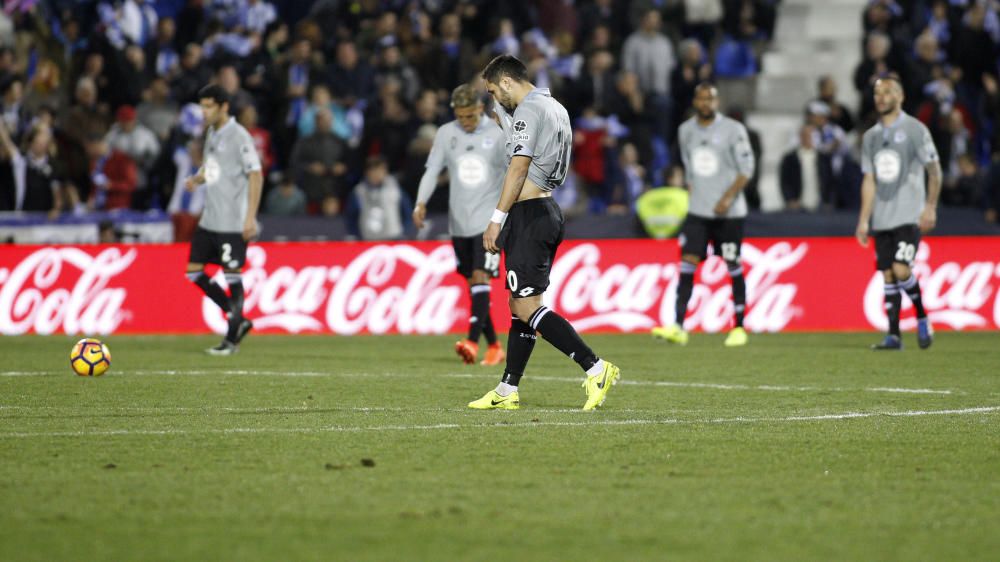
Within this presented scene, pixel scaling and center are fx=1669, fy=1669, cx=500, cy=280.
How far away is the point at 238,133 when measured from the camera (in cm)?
1467

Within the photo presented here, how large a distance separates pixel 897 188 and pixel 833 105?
7425 mm

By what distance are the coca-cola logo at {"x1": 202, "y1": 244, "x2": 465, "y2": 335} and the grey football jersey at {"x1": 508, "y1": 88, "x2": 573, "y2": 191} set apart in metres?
8.36

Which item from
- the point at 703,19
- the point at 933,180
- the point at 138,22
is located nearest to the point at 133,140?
the point at 138,22

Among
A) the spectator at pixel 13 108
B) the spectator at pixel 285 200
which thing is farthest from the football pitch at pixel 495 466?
the spectator at pixel 13 108

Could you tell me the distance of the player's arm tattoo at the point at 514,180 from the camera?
9.29 metres

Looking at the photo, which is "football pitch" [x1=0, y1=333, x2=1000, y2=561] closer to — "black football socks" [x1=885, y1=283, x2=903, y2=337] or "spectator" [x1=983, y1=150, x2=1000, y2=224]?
"black football socks" [x1=885, y1=283, x2=903, y2=337]

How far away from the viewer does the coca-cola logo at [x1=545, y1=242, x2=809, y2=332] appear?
58.9 ft

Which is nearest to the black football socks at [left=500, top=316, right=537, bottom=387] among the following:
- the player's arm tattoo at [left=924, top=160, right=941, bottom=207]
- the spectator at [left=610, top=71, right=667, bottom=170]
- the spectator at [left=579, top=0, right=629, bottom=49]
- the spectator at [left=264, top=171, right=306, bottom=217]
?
the player's arm tattoo at [left=924, top=160, right=941, bottom=207]

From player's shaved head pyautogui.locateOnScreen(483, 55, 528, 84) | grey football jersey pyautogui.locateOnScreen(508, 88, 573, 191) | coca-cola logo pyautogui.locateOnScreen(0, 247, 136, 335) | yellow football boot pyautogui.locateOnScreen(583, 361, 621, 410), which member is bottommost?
coca-cola logo pyautogui.locateOnScreen(0, 247, 136, 335)

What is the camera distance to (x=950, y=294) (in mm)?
18000

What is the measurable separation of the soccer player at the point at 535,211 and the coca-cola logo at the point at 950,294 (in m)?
9.12

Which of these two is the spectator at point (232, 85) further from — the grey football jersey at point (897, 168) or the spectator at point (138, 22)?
the grey football jersey at point (897, 168)

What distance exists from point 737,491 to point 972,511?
36.0 inches

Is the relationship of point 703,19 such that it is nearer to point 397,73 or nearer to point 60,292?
point 397,73
